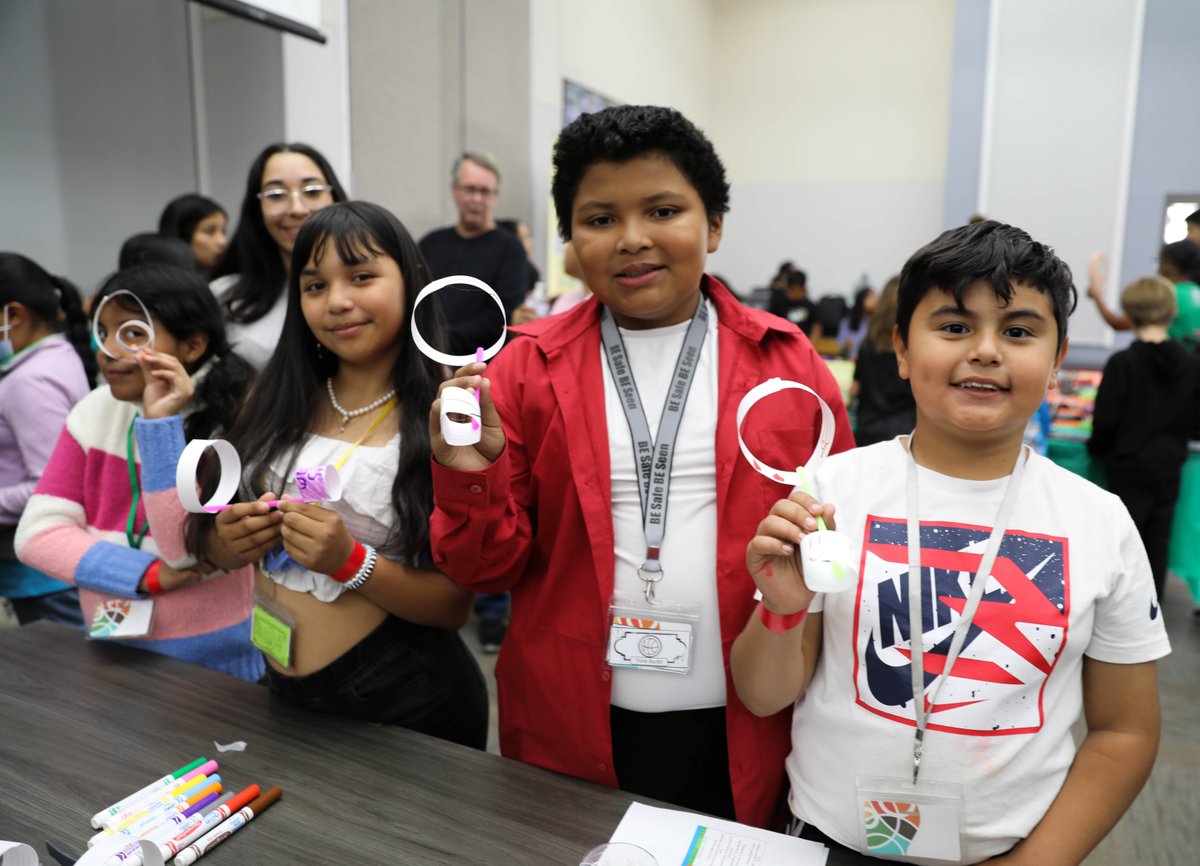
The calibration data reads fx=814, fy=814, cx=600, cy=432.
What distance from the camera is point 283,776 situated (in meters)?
1.19

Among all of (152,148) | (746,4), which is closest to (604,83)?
(746,4)

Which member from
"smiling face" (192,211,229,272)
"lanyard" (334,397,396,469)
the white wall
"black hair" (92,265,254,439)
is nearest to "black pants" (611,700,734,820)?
"lanyard" (334,397,396,469)

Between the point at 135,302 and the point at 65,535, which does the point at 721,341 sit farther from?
the point at 65,535

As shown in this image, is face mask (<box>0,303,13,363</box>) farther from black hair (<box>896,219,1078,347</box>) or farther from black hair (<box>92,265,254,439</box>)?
black hair (<box>896,219,1078,347</box>)

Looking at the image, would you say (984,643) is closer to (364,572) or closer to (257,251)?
(364,572)

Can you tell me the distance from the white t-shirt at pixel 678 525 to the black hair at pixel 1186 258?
4092 mm

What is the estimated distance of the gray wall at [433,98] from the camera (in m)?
4.88

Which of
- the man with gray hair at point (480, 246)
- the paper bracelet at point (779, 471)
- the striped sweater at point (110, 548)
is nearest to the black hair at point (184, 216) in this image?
the man with gray hair at point (480, 246)

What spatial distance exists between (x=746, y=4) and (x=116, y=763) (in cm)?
1224

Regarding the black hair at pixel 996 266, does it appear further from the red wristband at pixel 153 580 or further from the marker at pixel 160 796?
the red wristband at pixel 153 580

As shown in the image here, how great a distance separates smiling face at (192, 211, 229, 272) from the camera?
133 inches

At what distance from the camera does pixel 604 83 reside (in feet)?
28.0

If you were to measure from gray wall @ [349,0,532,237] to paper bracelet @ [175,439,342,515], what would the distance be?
388cm

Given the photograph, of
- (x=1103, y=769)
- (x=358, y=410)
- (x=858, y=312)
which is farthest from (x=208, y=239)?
(x=858, y=312)
